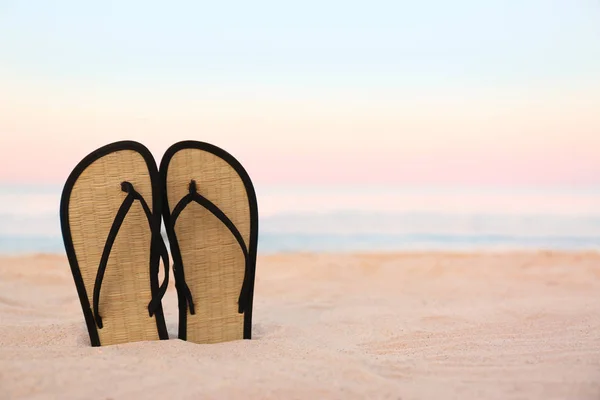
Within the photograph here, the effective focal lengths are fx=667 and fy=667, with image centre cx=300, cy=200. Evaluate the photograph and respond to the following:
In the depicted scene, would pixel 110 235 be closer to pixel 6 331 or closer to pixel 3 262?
pixel 6 331

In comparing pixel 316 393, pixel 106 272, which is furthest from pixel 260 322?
pixel 316 393

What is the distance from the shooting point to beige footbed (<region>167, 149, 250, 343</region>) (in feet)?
8.62

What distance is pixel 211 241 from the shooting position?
2664 millimetres

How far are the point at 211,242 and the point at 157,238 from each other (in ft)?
0.80

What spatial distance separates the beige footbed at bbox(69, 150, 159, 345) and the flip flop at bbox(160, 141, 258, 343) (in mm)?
121

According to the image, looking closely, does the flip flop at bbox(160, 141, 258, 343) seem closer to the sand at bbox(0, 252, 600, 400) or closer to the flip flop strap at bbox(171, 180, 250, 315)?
the flip flop strap at bbox(171, 180, 250, 315)

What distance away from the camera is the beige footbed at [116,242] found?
2564 millimetres

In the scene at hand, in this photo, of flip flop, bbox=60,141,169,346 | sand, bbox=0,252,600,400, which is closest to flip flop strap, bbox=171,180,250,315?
flip flop, bbox=60,141,169,346


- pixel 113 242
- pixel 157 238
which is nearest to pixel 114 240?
pixel 113 242

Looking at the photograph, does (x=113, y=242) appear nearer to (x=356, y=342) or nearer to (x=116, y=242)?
(x=116, y=242)

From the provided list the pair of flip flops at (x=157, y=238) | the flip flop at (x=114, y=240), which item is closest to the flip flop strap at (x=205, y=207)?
the pair of flip flops at (x=157, y=238)

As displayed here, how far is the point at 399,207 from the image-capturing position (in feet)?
27.6

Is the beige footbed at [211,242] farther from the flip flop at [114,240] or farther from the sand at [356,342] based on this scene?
the sand at [356,342]

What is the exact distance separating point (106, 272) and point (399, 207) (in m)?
6.17
